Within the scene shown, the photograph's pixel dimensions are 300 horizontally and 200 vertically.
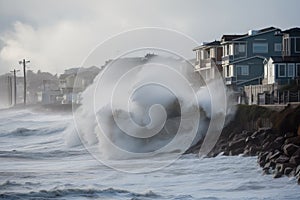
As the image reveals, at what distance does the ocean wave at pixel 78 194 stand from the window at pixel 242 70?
30143 mm

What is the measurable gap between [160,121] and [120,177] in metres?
10.7

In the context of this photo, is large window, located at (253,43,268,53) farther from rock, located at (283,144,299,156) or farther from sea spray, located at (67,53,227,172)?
rock, located at (283,144,299,156)

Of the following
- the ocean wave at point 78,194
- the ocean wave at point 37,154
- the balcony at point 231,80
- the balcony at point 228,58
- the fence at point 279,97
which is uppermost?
the balcony at point 228,58

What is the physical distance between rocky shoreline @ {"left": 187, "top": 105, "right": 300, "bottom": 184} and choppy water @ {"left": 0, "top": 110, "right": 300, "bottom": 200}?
1.43ft

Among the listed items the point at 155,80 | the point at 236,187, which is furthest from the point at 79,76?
the point at 236,187

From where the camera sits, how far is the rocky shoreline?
62.0 feet

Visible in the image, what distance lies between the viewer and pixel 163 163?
23.3 meters

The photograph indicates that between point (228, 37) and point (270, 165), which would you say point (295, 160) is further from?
point (228, 37)

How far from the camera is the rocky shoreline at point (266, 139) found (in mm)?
18891

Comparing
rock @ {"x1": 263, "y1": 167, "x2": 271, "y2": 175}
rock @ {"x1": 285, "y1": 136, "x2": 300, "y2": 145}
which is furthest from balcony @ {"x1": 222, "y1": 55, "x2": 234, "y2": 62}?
rock @ {"x1": 263, "y1": 167, "x2": 271, "y2": 175}

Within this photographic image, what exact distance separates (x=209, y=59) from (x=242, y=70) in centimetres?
544

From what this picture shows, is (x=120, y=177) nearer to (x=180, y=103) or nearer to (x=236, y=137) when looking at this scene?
(x=236, y=137)

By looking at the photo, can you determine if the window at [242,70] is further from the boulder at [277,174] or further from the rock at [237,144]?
the boulder at [277,174]

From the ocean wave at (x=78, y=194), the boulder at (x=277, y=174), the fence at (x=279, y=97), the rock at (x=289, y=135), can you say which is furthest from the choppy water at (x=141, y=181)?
the fence at (x=279, y=97)
